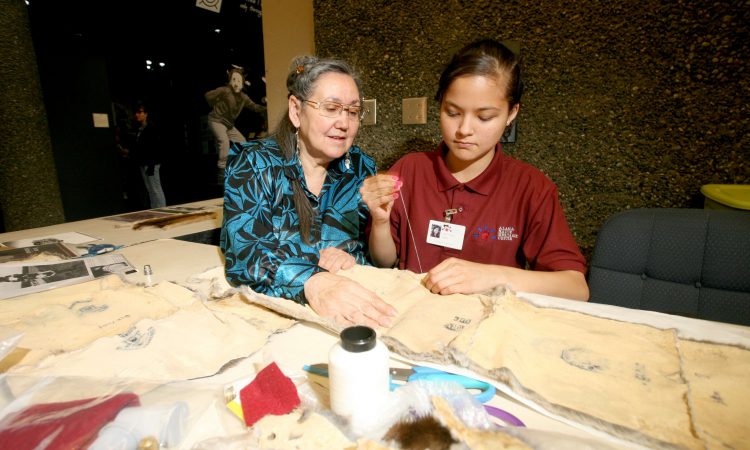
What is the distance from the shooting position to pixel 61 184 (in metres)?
4.04

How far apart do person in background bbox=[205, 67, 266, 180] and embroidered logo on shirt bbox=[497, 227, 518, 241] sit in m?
4.51

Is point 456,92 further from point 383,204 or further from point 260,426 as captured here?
point 260,426

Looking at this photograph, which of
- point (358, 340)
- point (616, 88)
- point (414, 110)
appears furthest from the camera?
point (414, 110)

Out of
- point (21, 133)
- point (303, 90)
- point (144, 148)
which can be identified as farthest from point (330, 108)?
point (144, 148)

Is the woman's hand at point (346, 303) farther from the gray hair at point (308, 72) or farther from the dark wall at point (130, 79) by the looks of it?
the dark wall at point (130, 79)

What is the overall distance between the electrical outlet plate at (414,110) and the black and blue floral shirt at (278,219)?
2.52ft

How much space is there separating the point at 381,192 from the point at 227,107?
4643mm

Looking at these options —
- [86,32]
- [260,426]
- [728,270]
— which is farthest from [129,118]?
[728,270]

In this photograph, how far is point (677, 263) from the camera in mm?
1231

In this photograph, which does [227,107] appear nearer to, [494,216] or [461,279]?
[494,216]

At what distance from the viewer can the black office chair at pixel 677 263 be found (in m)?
1.16

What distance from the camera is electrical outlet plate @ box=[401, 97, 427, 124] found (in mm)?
2320

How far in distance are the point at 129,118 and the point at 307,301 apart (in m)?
5.47

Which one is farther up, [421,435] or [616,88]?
[616,88]
